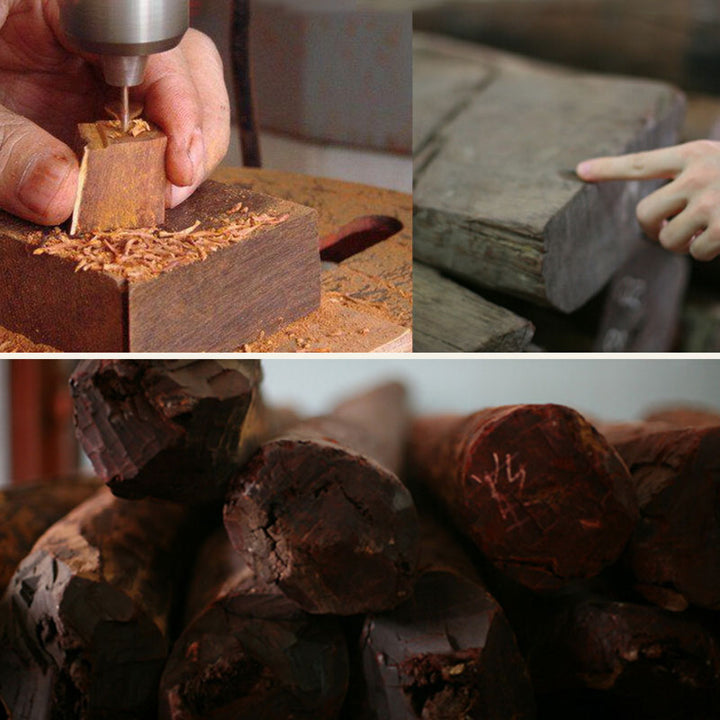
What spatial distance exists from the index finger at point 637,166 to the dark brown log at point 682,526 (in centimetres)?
35

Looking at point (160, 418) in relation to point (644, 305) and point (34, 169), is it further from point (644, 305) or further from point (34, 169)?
point (644, 305)

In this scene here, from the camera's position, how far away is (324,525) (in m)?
0.98

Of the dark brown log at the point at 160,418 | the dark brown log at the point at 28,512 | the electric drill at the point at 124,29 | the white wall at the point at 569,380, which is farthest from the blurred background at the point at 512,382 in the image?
the electric drill at the point at 124,29

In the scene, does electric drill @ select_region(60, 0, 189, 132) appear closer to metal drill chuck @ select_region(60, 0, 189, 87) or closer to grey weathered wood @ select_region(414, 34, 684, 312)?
metal drill chuck @ select_region(60, 0, 189, 87)

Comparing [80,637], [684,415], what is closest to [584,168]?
[684,415]

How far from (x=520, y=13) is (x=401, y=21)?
72.3 inches

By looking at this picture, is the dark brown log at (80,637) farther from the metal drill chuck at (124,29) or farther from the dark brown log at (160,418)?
the metal drill chuck at (124,29)

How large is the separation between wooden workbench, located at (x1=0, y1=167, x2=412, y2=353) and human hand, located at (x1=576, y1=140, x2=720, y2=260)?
361 millimetres

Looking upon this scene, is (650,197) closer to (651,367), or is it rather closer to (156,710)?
(651,367)

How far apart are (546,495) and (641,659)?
0.21m

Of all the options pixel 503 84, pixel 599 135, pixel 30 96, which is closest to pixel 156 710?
pixel 30 96

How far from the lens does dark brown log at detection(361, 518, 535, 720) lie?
993 millimetres

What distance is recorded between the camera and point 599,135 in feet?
4.80

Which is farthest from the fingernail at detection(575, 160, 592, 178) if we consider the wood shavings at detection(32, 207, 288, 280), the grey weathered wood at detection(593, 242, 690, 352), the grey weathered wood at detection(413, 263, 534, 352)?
the wood shavings at detection(32, 207, 288, 280)
